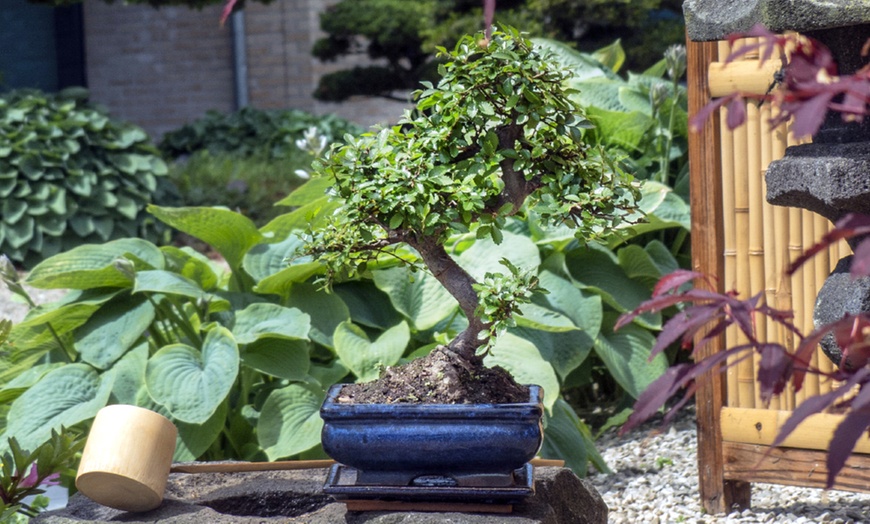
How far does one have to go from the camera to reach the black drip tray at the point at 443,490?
1445mm

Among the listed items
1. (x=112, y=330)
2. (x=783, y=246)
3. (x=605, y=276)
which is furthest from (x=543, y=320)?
(x=112, y=330)

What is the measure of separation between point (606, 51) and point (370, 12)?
11.0 ft

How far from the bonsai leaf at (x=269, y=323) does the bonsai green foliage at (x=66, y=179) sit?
308cm

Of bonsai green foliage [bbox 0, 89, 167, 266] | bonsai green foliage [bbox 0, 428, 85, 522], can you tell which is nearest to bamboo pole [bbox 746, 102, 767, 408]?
bonsai green foliage [bbox 0, 428, 85, 522]

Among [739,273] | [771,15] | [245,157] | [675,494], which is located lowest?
[675,494]

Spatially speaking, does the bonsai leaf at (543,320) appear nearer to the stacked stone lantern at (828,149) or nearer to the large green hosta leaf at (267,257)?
the large green hosta leaf at (267,257)

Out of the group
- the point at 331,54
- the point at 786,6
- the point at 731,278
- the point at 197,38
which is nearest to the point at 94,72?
the point at 197,38

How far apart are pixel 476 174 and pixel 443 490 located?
18.7 inches

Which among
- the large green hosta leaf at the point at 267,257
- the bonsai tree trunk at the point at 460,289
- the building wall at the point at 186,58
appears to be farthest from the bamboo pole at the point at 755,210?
the building wall at the point at 186,58

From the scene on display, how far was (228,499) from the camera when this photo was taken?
66.4 inches

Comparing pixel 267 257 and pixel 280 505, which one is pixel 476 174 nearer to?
pixel 280 505

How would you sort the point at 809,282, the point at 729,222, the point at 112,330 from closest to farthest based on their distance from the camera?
1. the point at 809,282
2. the point at 729,222
3. the point at 112,330

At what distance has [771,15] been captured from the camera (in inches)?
53.4

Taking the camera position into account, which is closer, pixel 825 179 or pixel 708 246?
pixel 825 179
